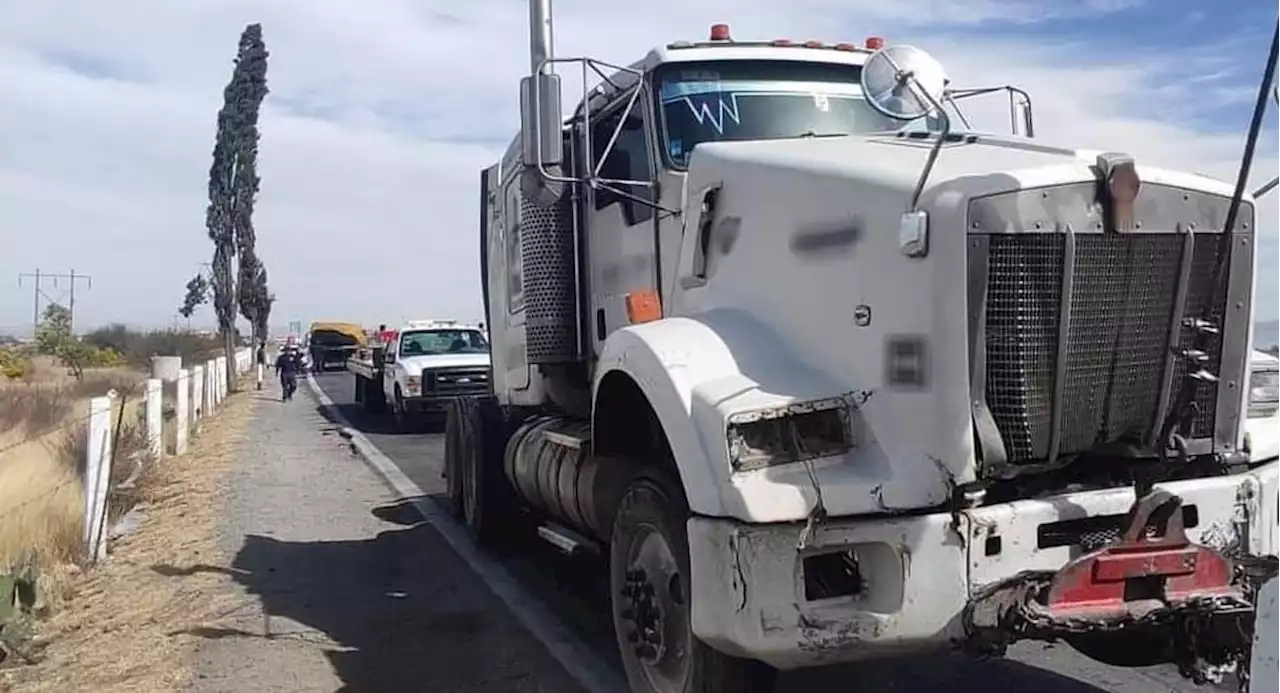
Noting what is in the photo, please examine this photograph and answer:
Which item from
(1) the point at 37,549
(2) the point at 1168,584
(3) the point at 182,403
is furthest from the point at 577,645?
(3) the point at 182,403

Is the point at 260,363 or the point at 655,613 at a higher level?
the point at 260,363

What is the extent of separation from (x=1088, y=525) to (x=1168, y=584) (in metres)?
0.31

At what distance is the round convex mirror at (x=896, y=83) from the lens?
16.2ft

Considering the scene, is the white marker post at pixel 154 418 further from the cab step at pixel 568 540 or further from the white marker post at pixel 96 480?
the cab step at pixel 568 540

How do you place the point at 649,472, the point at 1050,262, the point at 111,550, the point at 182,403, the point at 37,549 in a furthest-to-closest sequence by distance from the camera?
1. the point at 182,403
2. the point at 111,550
3. the point at 37,549
4. the point at 649,472
5. the point at 1050,262

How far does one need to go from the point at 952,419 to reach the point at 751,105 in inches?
103

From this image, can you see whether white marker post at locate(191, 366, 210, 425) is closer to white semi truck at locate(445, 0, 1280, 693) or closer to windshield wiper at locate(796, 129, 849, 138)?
windshield wiper at locate(796, 129, 849, 138)

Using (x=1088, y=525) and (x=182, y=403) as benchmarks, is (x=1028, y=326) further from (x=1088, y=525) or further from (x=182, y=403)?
(x=182, y=403)

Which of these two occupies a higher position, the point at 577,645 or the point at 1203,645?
the point at 1203,645

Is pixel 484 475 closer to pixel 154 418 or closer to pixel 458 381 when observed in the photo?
pixel 154 418

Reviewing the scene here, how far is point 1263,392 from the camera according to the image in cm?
513

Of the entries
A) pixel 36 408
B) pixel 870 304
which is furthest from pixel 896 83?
pixel 36 408

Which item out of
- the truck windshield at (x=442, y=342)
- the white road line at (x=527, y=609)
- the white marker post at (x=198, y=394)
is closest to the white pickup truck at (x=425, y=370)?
the truck windshield at (x=442, y=342)

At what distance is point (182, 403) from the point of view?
18031mm
